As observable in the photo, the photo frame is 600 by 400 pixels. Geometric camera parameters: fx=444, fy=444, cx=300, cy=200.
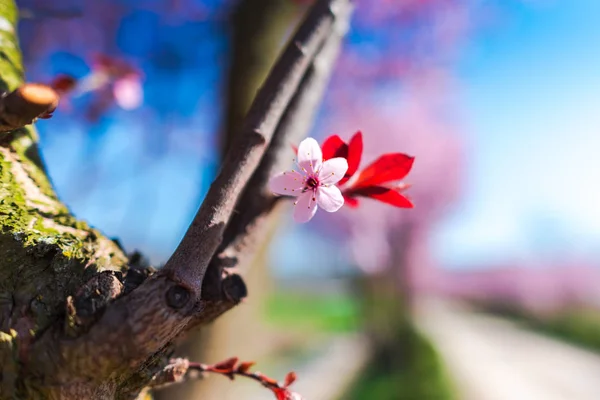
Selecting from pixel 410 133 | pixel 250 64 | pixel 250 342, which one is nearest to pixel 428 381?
pixel 250 342

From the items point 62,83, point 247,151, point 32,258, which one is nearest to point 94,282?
point 32,258

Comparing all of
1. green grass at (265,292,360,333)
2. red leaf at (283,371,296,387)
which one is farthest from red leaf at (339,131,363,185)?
green grass at (265,292,360,333)

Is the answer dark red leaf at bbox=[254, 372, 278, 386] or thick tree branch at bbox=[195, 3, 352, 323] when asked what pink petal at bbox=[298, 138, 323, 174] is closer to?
thick tree branch at bbox=[195, 3, 352, 323]

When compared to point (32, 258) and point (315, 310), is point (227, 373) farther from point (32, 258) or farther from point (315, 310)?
point (315, 310)

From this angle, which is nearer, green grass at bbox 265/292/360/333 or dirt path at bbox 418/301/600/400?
dirt path at bbox 418/301/600/400

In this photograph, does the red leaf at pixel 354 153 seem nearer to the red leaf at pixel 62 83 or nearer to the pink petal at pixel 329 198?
the pink petal at pixel 329 198

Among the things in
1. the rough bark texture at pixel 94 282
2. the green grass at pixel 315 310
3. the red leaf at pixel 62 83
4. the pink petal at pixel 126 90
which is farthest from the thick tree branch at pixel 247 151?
the green grass at pixel 315 310
